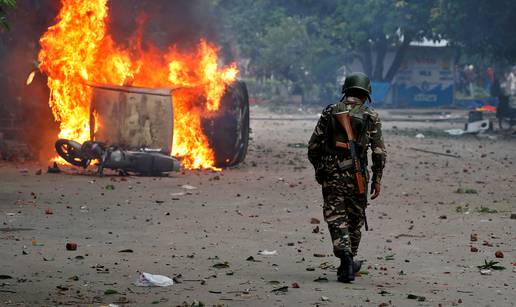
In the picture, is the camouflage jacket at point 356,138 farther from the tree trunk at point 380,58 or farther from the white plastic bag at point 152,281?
the tree trunk at point 380,58

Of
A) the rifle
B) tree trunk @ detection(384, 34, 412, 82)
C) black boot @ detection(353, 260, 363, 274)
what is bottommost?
black boot @ detection(353, 260, 363, 274)

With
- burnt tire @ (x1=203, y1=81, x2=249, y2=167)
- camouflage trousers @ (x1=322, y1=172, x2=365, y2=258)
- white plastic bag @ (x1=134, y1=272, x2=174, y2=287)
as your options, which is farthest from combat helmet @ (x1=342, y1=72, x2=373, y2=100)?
burnt tire @ (x1=203, y1=81, x2=249, y2=167)

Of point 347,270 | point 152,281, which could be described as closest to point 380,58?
point 347,270

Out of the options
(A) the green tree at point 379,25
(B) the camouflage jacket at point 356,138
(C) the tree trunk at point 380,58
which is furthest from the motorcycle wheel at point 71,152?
(C) the tree trunk at point 380,58

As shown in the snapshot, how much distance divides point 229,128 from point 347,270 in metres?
11.2

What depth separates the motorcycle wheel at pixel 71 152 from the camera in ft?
56.0

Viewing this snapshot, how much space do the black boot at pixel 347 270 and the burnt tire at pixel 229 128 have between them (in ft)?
35.8

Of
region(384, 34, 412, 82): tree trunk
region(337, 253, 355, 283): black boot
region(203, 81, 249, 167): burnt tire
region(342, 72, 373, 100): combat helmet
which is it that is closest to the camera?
region(337, 253, 355, 283): black boot

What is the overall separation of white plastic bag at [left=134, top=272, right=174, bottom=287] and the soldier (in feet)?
4.39

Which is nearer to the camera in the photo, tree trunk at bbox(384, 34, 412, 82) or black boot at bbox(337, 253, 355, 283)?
black boot at bbox(337, 253, 355, 283)

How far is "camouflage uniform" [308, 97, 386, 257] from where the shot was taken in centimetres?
777

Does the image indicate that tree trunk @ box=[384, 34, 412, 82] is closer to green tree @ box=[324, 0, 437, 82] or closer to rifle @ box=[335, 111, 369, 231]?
green tree @ box=[324, 0, 437, 82]

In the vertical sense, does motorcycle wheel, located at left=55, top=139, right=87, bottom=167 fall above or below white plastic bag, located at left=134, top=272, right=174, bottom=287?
above

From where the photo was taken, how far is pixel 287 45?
174ft
